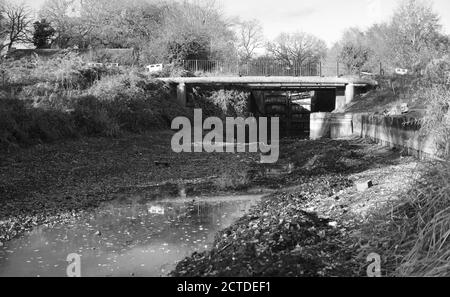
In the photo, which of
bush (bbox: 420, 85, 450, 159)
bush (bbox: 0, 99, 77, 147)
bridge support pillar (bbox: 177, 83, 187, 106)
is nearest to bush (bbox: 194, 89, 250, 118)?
bridge support pillar (bbox: 177, 83, 187, 106)

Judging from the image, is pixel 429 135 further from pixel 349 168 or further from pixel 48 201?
pixel 48 201

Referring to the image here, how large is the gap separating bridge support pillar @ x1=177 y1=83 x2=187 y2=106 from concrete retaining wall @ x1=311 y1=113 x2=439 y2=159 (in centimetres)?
930

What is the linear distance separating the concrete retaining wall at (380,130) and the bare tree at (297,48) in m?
29.7

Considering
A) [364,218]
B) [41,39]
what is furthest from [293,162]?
[41,39]

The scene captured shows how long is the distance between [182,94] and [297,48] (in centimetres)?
3283

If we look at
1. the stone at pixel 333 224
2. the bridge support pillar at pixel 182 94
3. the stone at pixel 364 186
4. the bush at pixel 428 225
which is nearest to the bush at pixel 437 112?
the stone at pixel 364 186

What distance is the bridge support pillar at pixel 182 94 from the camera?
109ft

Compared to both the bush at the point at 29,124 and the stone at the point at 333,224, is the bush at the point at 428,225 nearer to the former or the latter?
the stone at the point at 333,224

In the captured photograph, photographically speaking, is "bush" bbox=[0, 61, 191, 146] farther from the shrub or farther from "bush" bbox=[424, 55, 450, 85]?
"bush" bbox=[424, 55, 450, 85]

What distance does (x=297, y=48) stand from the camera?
6203cm

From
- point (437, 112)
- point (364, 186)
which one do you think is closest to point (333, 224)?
point (364, 186)

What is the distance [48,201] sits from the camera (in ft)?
33.0

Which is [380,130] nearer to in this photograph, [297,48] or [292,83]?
[292,83]
